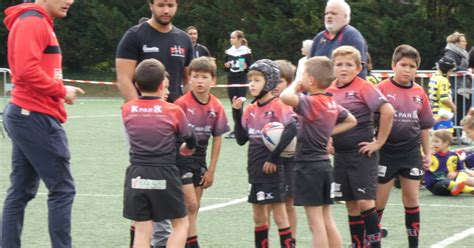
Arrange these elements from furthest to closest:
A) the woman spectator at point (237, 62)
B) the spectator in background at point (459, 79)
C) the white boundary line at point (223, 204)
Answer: the woman spectator at point (237, 62), the spectator in background at point (459, 79), the white boundary line at point (223, 204)

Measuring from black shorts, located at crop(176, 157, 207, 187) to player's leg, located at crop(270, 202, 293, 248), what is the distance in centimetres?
63

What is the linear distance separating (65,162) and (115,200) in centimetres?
412

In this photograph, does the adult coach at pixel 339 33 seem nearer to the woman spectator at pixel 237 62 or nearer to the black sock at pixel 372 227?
the black sock at pixel 372 227

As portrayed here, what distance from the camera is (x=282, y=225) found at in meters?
7.90

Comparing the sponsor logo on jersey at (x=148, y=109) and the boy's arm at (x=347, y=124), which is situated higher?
the sponsor logo on jersey at (x=148, y=109)

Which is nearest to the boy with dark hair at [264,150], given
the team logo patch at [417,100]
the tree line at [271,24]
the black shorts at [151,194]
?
the black shorts at [151,194]

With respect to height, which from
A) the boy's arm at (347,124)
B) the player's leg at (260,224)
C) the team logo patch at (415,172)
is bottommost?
the player's leg at (260,224)

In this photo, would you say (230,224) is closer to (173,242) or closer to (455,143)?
(173,242)

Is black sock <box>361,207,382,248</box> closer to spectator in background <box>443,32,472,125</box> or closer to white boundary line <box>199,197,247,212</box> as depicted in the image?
white boundary line <box>199,197,247,212</box>

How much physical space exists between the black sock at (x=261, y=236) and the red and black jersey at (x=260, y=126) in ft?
1.24

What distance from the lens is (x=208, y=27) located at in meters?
40.7

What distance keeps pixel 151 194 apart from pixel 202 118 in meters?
1.21

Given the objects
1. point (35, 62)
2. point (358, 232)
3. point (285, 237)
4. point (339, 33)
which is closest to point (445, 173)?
point (339, 33)

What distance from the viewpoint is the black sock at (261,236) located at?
7.97 metres
